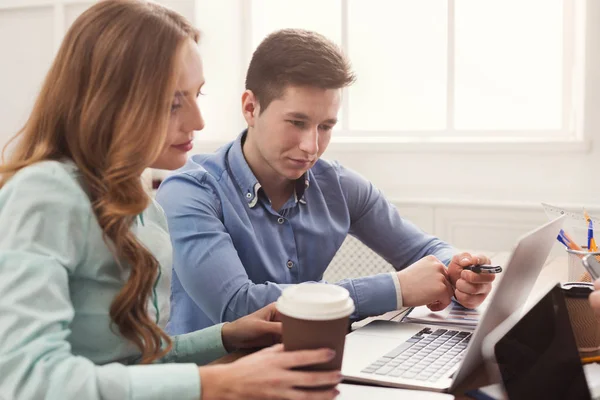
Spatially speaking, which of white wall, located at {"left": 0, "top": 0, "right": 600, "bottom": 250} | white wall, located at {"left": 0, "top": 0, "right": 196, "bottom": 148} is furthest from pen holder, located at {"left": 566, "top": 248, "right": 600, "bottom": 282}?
white wall, located at {"left": 0, "top": 0, "right": 196, "bottom": 148}

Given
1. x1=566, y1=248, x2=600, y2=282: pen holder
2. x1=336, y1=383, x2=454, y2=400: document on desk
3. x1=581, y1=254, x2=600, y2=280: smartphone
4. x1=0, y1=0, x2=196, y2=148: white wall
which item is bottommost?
x1=336, y1=383, x2=454, y2=400: document on desk

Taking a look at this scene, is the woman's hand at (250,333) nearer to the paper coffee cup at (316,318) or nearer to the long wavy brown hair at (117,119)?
the long wavy brown hair at (117,119)

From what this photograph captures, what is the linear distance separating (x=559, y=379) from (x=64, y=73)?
2.38ft

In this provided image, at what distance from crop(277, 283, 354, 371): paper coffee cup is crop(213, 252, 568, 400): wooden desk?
0.84 feet

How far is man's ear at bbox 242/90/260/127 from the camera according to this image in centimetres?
164

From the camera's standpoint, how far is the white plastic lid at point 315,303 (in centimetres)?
68

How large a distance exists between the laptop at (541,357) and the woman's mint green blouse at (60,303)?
353 millimetres

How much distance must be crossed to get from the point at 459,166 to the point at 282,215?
5.21ft

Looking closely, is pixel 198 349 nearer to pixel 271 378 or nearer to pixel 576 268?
pixel 271 378

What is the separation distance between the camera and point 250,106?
1647 millimetres

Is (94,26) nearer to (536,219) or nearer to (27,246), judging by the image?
(27,246)

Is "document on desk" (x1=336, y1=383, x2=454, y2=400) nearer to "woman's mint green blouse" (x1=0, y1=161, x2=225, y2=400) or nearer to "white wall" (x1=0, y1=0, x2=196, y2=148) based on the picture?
"woman's mint green blouse" (x1=0, y1=161, x2=225, y2=400)

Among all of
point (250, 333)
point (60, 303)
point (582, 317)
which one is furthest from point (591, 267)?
point (60, 303)

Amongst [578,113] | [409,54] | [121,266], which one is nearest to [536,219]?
[578,113]
